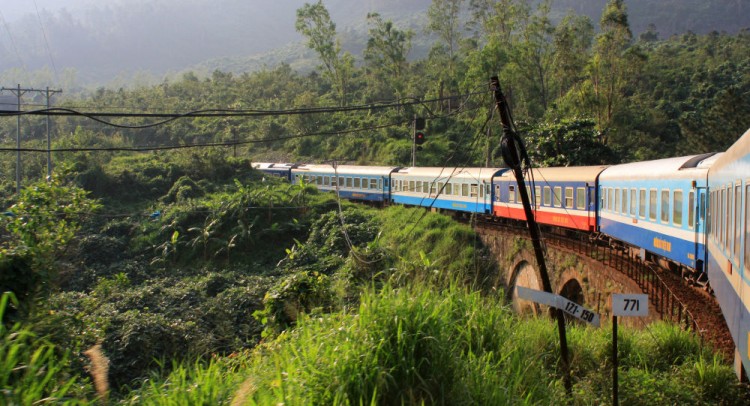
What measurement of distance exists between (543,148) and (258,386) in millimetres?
24394

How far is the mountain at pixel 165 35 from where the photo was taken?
145125 millimetres

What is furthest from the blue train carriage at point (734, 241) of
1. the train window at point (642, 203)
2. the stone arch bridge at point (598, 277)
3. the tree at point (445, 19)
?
the tree at point (445, 19)

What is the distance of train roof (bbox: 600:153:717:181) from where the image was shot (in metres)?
10.8

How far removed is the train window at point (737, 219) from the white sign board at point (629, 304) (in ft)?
3.02

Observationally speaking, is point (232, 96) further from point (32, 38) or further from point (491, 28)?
point (32, 38)

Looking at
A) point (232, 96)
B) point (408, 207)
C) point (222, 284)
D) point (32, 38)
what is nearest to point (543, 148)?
point (408, 207)

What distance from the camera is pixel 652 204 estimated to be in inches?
505

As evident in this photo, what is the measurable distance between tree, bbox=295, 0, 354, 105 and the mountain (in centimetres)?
8279

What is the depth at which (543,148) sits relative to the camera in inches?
1069

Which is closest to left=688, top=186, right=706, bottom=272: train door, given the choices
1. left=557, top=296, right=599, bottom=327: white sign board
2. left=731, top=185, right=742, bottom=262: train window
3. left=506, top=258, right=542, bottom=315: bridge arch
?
left=731, top=185, right=742, bottom=262: train window

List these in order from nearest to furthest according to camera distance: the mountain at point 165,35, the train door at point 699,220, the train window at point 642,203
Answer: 1. the train door at point 699,220
2. the train window at point 642,203
3. the mountain at point 165,35

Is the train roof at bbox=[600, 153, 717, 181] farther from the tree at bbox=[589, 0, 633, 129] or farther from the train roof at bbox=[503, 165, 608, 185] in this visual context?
the tree at bbox=[589, 0, 633, 129]

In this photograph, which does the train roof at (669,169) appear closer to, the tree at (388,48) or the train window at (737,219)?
the train window at (737,219)

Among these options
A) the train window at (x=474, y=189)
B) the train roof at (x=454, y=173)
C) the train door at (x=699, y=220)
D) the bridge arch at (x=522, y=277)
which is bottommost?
the bridge arch at (x=522, y=277)
